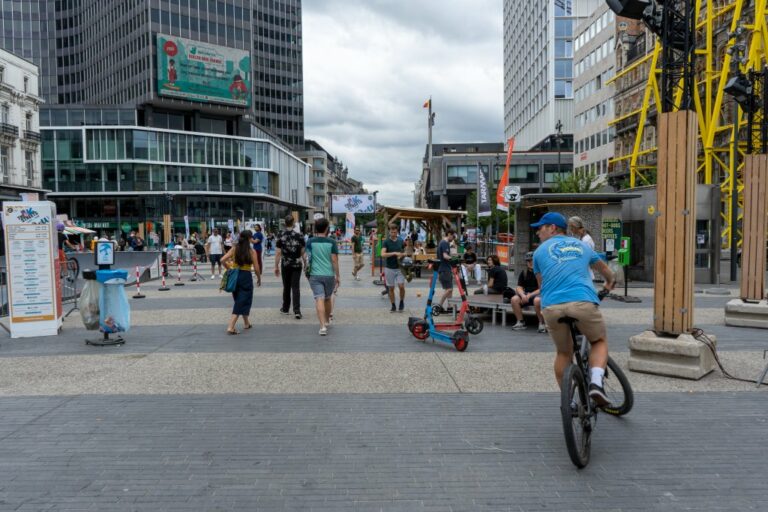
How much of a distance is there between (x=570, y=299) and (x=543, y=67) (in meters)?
84.6

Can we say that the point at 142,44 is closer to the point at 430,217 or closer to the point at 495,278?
the point at 430,217

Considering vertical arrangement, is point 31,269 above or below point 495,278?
above

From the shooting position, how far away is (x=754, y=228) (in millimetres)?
9719

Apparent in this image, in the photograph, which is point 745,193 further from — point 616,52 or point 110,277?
point 616,52

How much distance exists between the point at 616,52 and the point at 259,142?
4475 cm

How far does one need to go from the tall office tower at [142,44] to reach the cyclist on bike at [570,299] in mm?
73925

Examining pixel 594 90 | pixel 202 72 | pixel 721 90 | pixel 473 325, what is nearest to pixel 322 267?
pixel 473 325

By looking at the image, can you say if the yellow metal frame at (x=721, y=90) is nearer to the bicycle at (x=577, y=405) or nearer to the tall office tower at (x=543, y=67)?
the bicycle at (x=577, y=405)

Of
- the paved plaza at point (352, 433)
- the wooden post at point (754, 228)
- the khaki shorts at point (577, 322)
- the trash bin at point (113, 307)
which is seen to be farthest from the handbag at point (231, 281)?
the wooden post at point (754, 228)

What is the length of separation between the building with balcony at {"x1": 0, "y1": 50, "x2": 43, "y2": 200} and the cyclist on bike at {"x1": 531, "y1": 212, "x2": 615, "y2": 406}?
55.9m

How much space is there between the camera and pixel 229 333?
933cm

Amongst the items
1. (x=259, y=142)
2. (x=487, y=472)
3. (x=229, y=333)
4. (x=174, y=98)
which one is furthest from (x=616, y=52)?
(x=487, y=472)

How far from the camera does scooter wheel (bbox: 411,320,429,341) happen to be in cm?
855

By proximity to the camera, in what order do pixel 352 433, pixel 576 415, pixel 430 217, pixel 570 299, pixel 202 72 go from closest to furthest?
pixel 576 415 → pixel 570 299 → pixel 352 433 → pixel 430 217 → pixel 202 72
